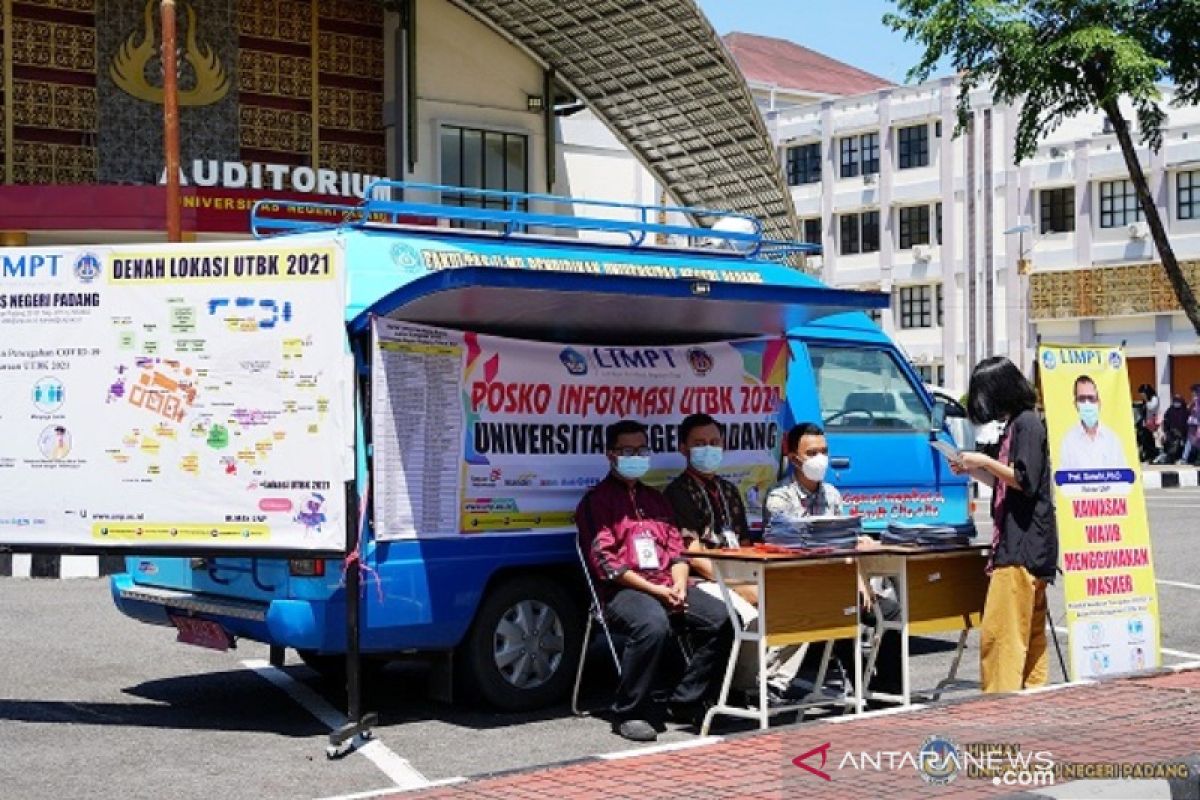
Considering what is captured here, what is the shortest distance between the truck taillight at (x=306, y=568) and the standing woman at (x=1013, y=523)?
312 centimetres

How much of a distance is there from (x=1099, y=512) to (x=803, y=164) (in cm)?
5490

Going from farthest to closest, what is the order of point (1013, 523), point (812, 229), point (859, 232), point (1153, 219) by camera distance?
point (812, 229) < point (859, 232) < point (1153, 219) < point (1013, 523)

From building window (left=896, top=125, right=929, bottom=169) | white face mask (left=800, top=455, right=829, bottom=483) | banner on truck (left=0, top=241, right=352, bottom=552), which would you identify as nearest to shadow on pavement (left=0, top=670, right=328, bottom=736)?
banner on truck (left=0, top=241, right=352, bottom=552)

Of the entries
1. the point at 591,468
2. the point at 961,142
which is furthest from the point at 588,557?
the point at 961,142

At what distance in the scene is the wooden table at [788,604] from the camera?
330 inches

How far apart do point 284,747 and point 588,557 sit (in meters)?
1.77

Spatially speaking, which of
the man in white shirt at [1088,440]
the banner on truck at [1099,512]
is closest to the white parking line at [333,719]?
the banner on truck at [1099,512]

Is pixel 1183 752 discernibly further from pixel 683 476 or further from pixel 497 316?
pixel 497 316

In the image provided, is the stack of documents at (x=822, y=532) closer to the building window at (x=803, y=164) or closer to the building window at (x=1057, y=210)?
the building window at (x=1057, y=210)

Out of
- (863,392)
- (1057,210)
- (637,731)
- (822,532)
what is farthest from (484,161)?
(1057,210)

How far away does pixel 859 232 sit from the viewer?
6141 centimetres

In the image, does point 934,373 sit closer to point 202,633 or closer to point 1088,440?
point 1088,440

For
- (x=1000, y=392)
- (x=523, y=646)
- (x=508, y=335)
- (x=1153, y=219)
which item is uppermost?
(x=1153, y=219)

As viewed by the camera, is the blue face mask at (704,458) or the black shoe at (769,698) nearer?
the black shoe at (769,698)
